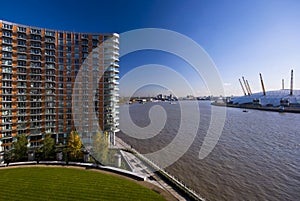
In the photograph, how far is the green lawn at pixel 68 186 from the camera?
1546 cm

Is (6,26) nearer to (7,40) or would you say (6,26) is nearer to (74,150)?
(7,40)

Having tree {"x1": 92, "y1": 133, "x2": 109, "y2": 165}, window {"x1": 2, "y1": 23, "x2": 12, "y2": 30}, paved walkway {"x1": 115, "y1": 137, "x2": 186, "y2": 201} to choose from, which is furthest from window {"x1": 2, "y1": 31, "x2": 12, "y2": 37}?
paved walkway {"x1": 115, "y1": 137, "x2": 186, "y2": 201}

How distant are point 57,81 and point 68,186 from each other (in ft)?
80.7

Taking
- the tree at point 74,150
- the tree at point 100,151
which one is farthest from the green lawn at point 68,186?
the tree at point 74,150

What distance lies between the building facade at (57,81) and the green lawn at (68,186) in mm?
15727

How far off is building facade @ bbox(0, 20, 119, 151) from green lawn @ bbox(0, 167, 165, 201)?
15727mm

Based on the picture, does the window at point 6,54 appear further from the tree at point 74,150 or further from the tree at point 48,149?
the tree at point 74,150

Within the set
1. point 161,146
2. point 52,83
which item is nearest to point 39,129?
point 52,83

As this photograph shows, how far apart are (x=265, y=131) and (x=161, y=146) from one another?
2876 centimetres

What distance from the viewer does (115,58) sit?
124 feet

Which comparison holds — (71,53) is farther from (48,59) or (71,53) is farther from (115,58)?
(115,58)

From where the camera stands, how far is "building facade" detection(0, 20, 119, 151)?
1307 inches

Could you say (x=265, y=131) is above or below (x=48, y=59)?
below

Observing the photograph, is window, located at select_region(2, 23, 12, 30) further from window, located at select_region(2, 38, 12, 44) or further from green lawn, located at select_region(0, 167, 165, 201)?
green lawn, located at select_region(0, 167, 165, 201)
